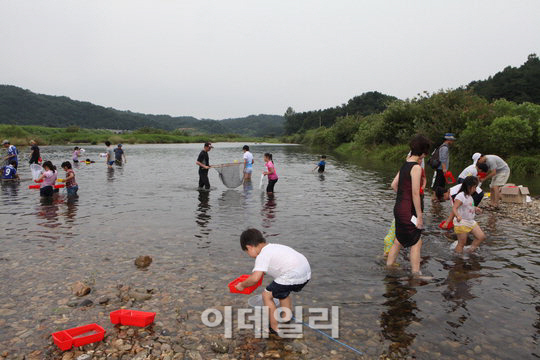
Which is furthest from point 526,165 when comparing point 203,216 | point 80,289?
point 80,289

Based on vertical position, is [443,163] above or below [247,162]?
above

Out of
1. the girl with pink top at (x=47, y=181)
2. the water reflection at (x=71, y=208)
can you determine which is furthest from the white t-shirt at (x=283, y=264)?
the girl with pink top at (x=47, y=181)

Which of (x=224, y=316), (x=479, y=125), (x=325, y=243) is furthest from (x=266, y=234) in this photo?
(x=479, y=125)

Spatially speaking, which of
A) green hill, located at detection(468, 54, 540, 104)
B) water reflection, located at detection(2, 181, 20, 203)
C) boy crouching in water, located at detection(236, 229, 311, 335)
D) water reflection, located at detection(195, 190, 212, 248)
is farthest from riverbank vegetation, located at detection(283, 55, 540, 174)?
green hill, located at detection(468, 54, 540, 104)

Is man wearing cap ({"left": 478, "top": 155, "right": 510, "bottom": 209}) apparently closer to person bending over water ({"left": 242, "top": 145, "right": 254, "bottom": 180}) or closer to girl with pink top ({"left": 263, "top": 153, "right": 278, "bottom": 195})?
girl with pink top ({"left": 263, "top": 153, "right": 278, "bottom": 195})

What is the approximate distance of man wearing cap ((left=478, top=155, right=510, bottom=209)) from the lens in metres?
13.1

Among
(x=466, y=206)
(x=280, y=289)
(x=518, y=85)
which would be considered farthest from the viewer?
(x=518, y=85)

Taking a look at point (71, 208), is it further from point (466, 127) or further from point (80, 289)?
point (466, 127)

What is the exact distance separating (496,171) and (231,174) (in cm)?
1181

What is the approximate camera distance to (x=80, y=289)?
636 centimetres

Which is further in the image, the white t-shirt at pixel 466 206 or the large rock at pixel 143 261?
the white t-shirt at pixel 466 206

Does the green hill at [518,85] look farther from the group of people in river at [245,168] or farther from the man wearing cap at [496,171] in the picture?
the group of people in river at [245,168]

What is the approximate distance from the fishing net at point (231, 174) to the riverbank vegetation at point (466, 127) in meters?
20.9

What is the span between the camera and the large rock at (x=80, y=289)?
6305 mm
